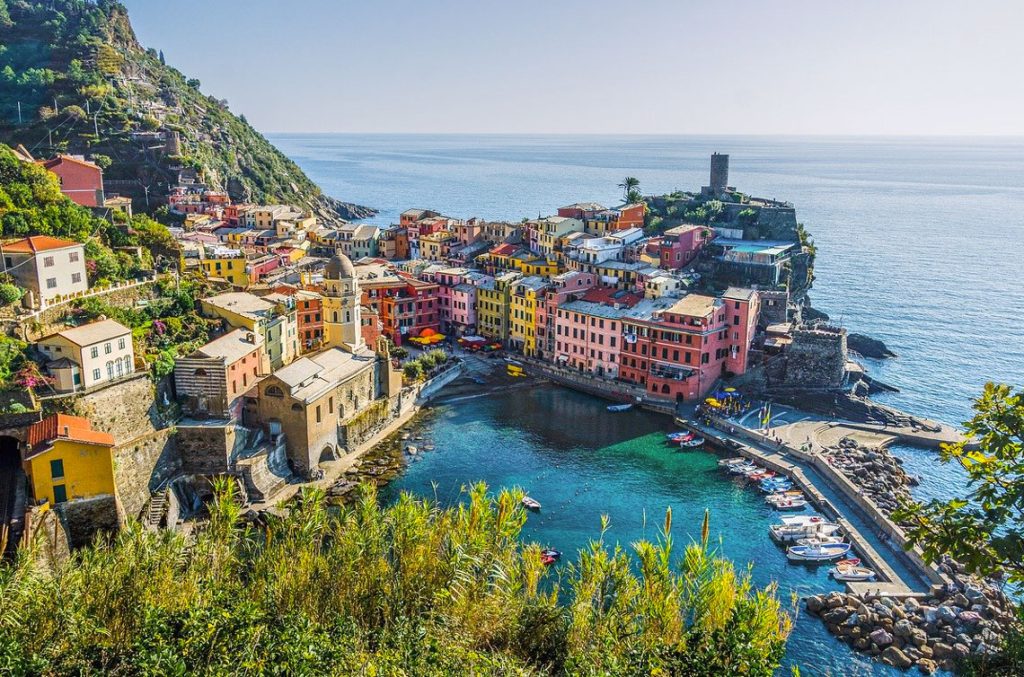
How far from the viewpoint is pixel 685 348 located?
52.3 metres

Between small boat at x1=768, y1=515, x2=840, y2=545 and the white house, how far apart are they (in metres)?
30.3

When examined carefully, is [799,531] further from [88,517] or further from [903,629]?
[88,517]

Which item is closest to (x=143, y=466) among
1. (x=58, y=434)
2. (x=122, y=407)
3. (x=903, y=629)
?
(x=122, y=407)

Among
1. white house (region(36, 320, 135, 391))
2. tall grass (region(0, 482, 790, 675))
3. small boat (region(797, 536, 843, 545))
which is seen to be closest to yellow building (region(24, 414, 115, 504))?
white house (region(36, 320, 135, 391))

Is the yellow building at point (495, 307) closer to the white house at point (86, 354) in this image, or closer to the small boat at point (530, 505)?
the small boat at point (530, 505)

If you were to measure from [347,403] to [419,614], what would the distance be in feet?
80.5

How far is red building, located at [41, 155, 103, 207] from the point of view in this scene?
2133 inches

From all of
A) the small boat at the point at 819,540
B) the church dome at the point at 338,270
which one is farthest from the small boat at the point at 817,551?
the church dome at the point at 338,270

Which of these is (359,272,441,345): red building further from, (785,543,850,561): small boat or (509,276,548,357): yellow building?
(785,543,850,561): small boat

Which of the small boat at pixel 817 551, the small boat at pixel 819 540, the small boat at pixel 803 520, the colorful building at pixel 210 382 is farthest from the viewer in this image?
the colorful building at pixel 210 382

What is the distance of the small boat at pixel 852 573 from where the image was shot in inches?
1291

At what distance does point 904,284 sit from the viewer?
9056 cm

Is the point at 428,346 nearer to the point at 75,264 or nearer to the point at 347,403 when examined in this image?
the point at 347,403

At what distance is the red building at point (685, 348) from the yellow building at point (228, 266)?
2903 centimetres
